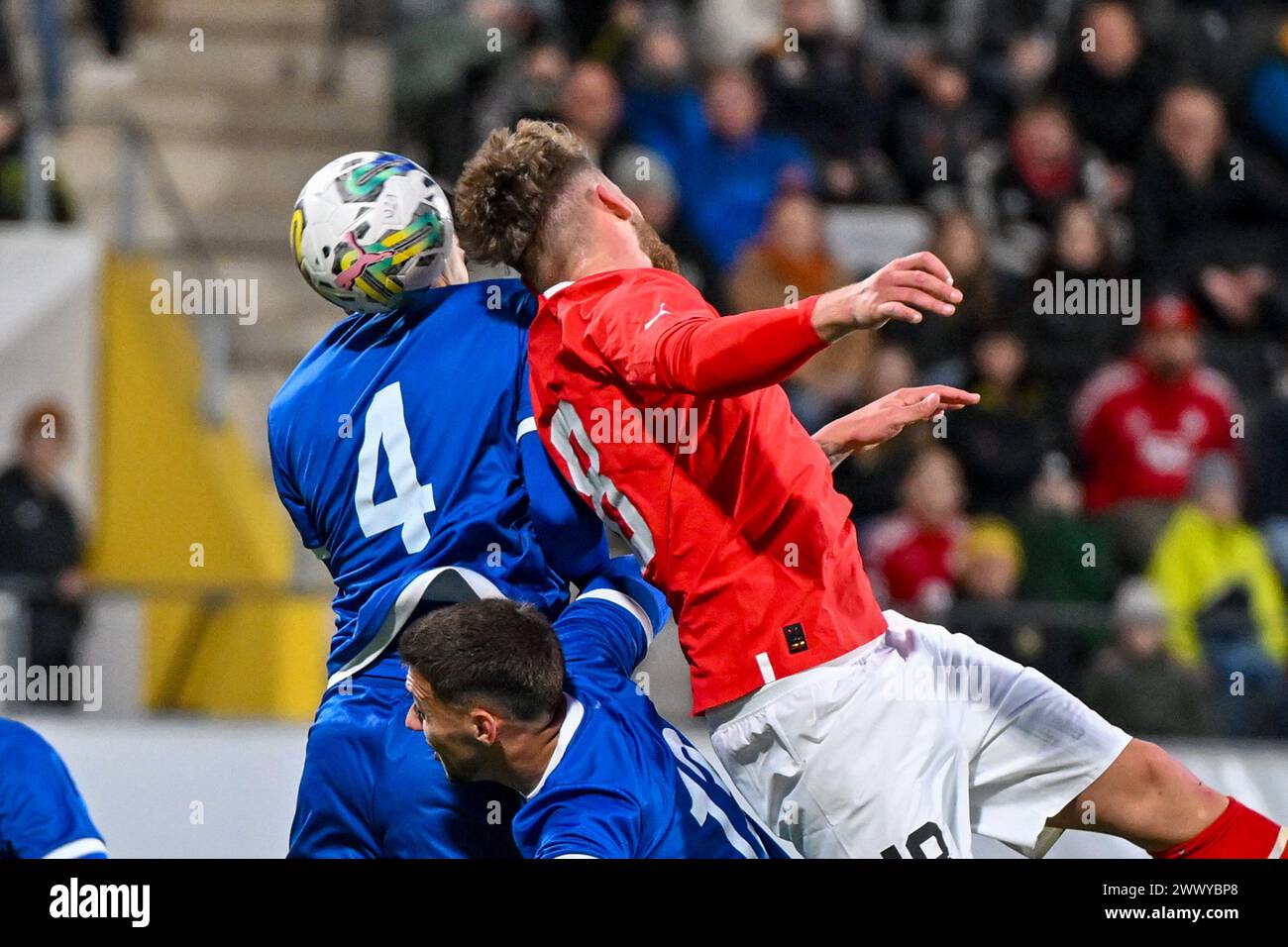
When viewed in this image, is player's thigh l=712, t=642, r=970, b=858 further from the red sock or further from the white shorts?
the red sock

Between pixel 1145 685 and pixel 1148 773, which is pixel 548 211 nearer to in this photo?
pixel 1148 773

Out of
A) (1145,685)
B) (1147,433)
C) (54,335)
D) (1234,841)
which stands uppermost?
(54,335)

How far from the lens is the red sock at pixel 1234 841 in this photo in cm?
338

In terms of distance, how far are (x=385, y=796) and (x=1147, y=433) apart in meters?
4.78

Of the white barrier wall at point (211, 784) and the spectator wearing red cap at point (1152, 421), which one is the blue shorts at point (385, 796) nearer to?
the white barrier wall at point (211, 784)

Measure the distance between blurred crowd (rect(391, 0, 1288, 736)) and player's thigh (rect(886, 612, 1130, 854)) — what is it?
10.0 feet

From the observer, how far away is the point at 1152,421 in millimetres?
7449

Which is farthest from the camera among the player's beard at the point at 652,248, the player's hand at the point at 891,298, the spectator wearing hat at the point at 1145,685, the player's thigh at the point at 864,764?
the spectator wearing hat at the point at 1145,685

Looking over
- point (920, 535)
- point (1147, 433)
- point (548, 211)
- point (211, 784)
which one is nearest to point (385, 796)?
point (548, 211)

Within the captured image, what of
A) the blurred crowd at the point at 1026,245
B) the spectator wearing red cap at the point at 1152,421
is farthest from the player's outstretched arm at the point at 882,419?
the spectator wearing red cap at the point at 1152,421

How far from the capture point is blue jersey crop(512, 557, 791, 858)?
3.09m

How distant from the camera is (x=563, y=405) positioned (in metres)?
3.34

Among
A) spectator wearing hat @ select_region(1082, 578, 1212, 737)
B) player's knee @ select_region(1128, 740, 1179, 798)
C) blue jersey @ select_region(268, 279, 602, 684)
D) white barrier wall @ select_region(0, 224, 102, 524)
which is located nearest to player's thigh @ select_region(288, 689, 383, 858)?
blue jersey @ select_region(268, 279, 602, 684)

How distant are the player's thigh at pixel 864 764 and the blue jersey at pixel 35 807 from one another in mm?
1240
